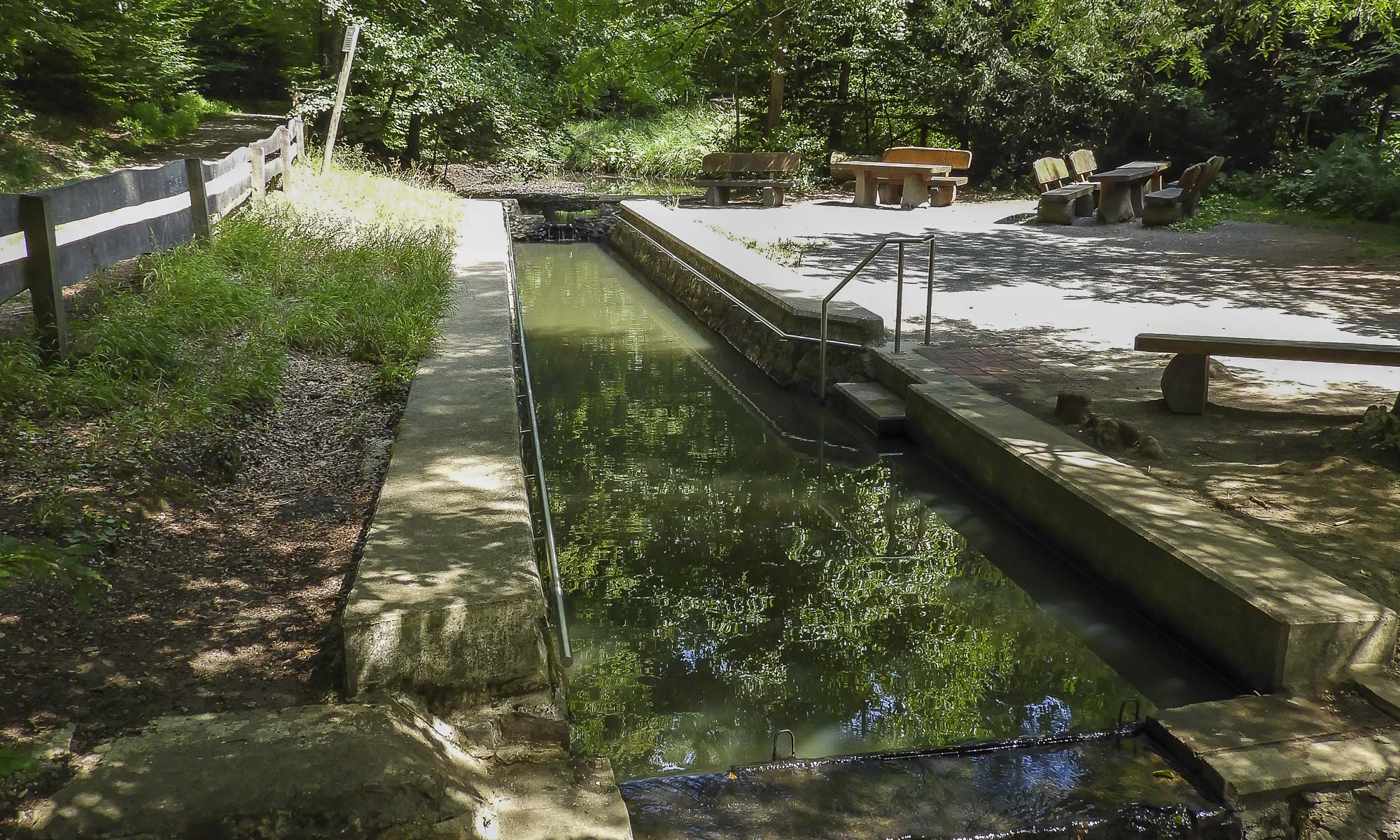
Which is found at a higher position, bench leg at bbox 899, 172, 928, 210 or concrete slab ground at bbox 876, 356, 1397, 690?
bench leg at bbox 899, 172, 928, 210

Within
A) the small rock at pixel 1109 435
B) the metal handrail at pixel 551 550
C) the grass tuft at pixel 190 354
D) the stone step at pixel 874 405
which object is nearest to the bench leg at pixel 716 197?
the grass tuft at pixel 190 354

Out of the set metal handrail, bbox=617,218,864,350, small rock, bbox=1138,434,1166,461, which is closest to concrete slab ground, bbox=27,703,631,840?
small rock, bbox=1138,434,1166,461

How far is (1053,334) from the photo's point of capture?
31.1ft

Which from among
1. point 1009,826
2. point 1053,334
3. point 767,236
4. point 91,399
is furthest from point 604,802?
point 767,236

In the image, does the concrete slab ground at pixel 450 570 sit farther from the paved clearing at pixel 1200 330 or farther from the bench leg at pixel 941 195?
the bench leg at pixel 941 195

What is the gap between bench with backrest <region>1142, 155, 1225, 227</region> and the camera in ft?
57.0

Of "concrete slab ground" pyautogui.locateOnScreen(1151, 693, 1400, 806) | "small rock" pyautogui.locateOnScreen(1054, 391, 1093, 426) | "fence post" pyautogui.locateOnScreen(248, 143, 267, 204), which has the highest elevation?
"fence post" pyautogui.locateOnScreen(248, 143, 267, 204)

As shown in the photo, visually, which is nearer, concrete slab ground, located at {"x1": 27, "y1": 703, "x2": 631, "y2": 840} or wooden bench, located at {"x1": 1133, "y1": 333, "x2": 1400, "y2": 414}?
concrete slab ground, located at {"x1": 27, "y1": 703, "x2": 631, "y2": 840}

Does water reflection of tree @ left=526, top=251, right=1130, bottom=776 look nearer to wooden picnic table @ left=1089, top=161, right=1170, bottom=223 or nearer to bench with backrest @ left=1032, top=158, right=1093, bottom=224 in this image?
bench with backrest @ left=1032, top=158, right=1093, bottom=224

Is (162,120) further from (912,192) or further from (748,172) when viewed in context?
(912,192)

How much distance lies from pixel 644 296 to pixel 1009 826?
11.5m

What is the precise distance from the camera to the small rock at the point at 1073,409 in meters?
6.83

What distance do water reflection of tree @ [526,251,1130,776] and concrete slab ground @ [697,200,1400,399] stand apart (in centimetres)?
292

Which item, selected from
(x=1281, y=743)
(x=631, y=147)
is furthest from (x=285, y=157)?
(x=1281, y=743)
